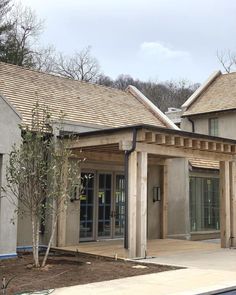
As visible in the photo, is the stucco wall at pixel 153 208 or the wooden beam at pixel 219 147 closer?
the wooden beam at pixel 219 147

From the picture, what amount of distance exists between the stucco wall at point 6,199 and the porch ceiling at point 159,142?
1890 mm

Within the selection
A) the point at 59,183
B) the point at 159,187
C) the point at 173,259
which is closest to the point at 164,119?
the point at 159,187

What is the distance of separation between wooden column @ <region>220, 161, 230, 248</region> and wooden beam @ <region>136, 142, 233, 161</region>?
379 mm

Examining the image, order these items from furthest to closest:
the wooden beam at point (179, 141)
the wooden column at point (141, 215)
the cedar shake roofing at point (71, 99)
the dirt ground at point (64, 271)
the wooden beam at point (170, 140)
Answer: the cedar shake roofing at point (71, 99)
the wooden beam at point (179, 141)
the wooden beam at point (170, 140)
the wooden column at point (141, 215)
the dirt ground at point (64, 271)

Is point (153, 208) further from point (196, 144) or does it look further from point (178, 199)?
point (196, 144)

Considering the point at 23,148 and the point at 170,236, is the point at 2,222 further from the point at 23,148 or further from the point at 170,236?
the point at 170,236

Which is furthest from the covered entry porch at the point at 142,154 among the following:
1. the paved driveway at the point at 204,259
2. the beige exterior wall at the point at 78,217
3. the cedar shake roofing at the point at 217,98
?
the cedar shake roofing at the point at 217,98

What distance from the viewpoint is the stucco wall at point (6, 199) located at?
11.5 meters

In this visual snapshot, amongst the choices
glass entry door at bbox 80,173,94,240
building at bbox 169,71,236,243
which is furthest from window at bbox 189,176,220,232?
glass entry door at bbox 80,173,94,240

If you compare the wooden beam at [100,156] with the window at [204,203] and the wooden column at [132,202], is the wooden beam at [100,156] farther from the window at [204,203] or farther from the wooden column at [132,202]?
the window at [204,203]

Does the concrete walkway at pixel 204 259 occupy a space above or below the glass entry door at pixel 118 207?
below

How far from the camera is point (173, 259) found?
1176 centimetres

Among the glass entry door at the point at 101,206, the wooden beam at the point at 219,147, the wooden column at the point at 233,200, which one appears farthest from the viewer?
the glass entry door at the point at 101,206

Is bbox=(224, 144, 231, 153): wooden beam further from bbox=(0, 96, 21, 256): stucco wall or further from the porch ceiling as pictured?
bbox=(0, 96, 21, 256): stucco wall
